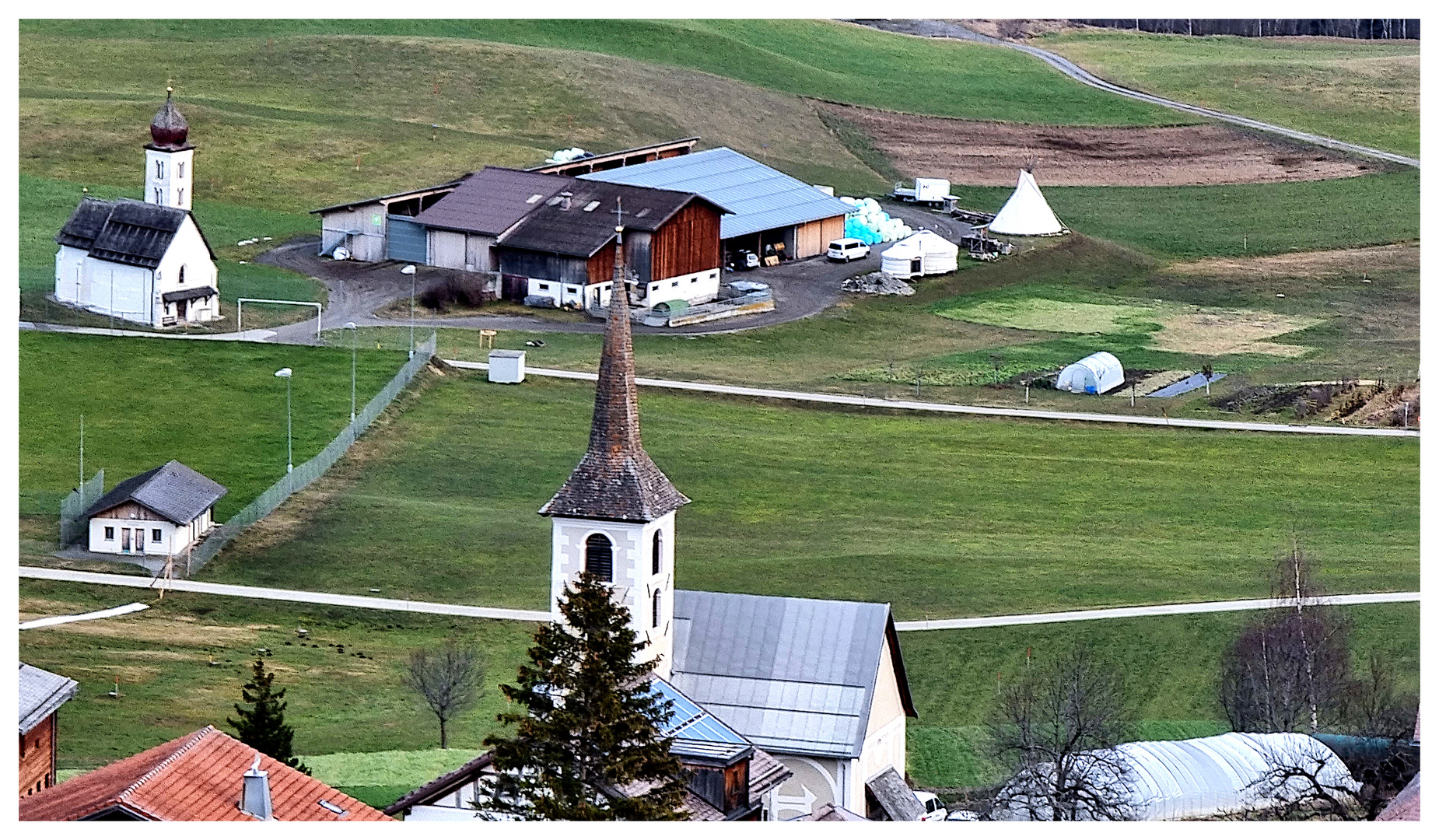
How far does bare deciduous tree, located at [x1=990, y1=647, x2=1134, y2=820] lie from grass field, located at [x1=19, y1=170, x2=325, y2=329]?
152 feet

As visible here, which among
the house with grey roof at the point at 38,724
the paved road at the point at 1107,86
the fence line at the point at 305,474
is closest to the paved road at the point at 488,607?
the fence line at the point at 305,474

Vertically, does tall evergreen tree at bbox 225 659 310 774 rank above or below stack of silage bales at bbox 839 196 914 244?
below

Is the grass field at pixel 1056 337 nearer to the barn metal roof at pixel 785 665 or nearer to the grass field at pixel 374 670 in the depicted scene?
the grass field at pixel 374 670

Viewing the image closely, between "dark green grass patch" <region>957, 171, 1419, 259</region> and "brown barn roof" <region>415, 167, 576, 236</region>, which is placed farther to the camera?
"dark green grass patch" <region>957, 171, 1419, 259</region>

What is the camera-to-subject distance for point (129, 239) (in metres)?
111

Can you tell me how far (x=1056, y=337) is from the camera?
11681 cm

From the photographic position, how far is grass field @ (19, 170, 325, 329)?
109812mm

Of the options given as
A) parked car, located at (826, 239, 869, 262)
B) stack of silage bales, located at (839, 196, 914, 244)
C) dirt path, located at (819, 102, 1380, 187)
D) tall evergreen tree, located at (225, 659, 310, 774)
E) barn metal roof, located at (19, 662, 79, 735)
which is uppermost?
dirt path, located at (819, 102, 1380, 187)

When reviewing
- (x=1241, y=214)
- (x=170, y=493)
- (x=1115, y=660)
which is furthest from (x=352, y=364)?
(x=1241, y=214)

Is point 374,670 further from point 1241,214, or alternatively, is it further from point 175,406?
point 1241,214

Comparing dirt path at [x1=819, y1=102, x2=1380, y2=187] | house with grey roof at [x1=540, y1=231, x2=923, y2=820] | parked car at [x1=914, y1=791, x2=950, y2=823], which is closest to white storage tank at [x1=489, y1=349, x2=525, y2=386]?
house with grey roof at [x1=540, y1=231, x2=923, y2=820]

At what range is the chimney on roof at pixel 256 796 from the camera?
4825 cm

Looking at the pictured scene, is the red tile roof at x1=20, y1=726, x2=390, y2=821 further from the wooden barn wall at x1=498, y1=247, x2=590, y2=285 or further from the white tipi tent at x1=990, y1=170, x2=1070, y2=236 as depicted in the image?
the white tipi tent at x1=990, y1=170, x2=1070, y2=236

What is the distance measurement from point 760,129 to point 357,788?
90741 millimetres
